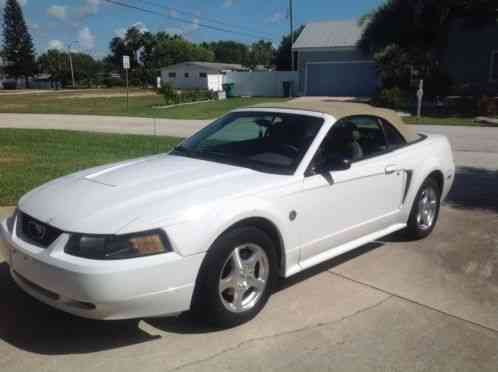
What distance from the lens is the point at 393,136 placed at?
526 centimetres

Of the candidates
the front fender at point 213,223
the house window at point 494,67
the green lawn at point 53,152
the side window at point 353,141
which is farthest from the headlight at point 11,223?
the house window at point 494,67

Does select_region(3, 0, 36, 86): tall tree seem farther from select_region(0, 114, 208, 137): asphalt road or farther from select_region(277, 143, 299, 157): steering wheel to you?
select_region(277, 143, 299, 157): steering wheel

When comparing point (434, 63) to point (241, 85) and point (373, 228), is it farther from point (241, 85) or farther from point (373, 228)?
point (373, 228)

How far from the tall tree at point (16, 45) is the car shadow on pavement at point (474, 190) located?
329 ft

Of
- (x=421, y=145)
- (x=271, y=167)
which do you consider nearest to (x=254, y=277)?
(x=271, y=167)

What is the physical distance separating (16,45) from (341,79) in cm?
8428

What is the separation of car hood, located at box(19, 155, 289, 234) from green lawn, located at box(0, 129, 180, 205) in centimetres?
332

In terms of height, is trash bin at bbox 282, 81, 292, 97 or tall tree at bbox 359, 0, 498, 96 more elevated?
tall tree at bbox 359, 0, 498, 96

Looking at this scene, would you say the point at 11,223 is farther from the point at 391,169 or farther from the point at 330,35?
the point at 330,35

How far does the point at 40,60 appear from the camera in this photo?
354 feet

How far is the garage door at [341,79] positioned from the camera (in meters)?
33.7

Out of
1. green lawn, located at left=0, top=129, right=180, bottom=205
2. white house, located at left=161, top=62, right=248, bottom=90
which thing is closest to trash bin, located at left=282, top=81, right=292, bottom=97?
white house, located at left=161, top=62, right=248, bottom=90

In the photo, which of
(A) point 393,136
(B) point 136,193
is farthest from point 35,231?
(A) point 393,136

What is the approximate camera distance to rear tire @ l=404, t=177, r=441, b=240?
538cm
